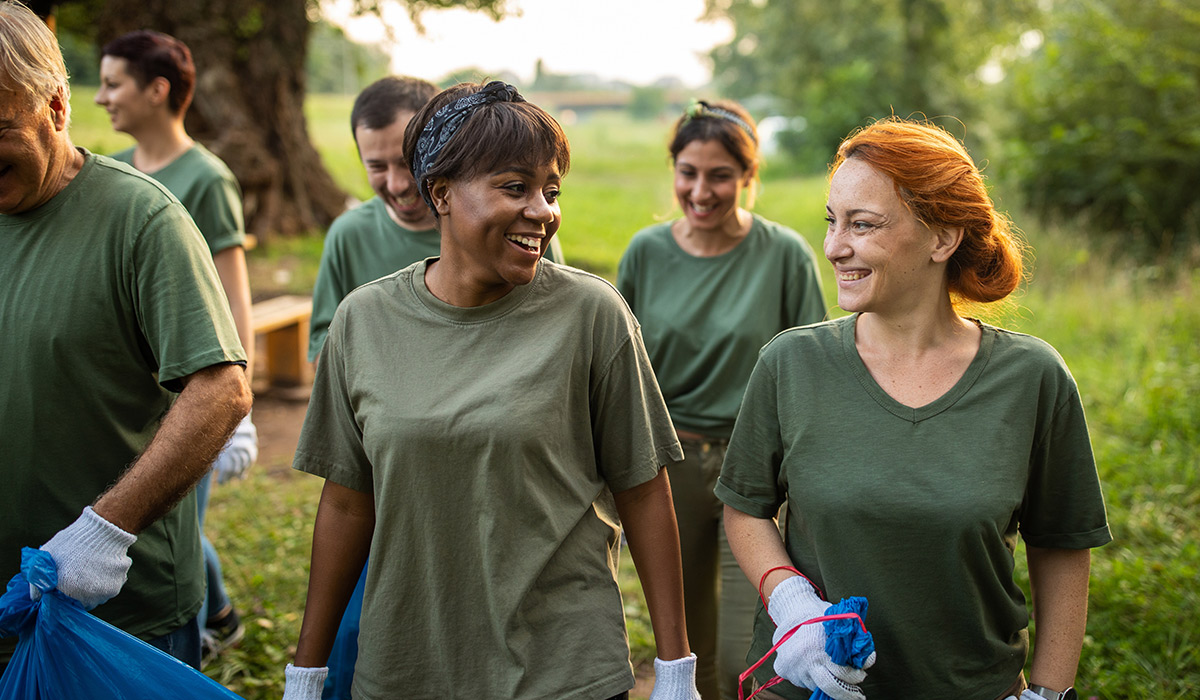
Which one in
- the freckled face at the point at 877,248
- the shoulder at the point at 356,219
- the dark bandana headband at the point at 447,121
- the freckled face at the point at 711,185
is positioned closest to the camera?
the dark bandana headband at the point at 447,121

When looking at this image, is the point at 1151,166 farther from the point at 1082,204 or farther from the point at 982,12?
the point at 982,12

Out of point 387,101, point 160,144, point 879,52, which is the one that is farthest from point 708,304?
point 879,52

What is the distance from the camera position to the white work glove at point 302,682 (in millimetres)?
2035

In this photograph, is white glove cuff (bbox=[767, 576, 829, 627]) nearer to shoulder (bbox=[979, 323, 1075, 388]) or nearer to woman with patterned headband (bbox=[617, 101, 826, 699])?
shoulder (bbox=[979, 323, 1075, 388])

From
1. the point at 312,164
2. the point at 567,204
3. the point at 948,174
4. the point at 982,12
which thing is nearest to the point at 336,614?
the point at 948,174

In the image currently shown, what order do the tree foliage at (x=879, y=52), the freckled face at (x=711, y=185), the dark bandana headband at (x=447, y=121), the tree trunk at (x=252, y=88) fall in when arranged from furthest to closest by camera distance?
the tree foliage at (x=879, y=52)
the tree trunk at (x=252, y=88)
the freckled face at (x=711, y=185)
the dark bandana headband at (x=447, y=121)

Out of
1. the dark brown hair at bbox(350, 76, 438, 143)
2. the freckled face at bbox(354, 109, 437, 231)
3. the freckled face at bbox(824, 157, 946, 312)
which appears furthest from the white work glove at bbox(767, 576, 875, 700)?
the dark brown hair at bbox(350, 76, 438, 143)

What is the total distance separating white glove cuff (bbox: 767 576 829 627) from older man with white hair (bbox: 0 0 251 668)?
3.95ft

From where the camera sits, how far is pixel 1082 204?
11336 mm

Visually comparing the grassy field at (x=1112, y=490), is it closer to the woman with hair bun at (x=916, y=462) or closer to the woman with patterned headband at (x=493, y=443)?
the woman with hair bun at (x=916, y=462)

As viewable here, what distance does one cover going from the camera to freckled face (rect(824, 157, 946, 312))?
6.65 ft

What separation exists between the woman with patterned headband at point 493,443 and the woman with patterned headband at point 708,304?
1318 millimetres

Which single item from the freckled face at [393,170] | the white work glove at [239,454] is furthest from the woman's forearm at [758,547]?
the white work glove at [239,454]

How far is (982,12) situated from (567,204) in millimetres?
9109
